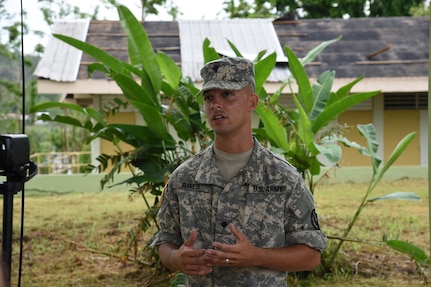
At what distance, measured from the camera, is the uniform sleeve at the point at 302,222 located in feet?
6.52

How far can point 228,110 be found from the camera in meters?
1.96

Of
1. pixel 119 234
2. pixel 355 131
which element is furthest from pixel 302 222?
pixel 355 131

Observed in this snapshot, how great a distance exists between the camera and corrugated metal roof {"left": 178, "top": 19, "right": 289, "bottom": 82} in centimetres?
1059

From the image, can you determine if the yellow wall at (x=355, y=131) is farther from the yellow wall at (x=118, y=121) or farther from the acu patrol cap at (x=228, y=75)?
the acu patrol cap at (x=228, y=75)

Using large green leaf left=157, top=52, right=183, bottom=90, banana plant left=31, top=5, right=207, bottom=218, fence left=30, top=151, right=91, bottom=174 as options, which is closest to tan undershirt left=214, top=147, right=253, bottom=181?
banana plant left=31, top=5, right=207, bottom=218

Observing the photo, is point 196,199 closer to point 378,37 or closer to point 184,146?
point 184,146

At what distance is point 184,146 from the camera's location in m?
4.95

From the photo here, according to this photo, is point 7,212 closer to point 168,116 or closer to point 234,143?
point 234,143

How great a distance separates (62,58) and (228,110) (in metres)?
8.92

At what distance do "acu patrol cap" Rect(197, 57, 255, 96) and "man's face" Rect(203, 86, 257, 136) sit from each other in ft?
0.06

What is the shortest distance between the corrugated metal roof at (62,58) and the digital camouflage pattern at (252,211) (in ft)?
26.0

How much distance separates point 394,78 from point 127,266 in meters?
5.87

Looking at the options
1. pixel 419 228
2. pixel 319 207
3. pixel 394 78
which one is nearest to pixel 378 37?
pixel 394 78

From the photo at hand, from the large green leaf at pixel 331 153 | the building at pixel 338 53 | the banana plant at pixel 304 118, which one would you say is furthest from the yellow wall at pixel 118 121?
the large green leaf at pixel 331 153
